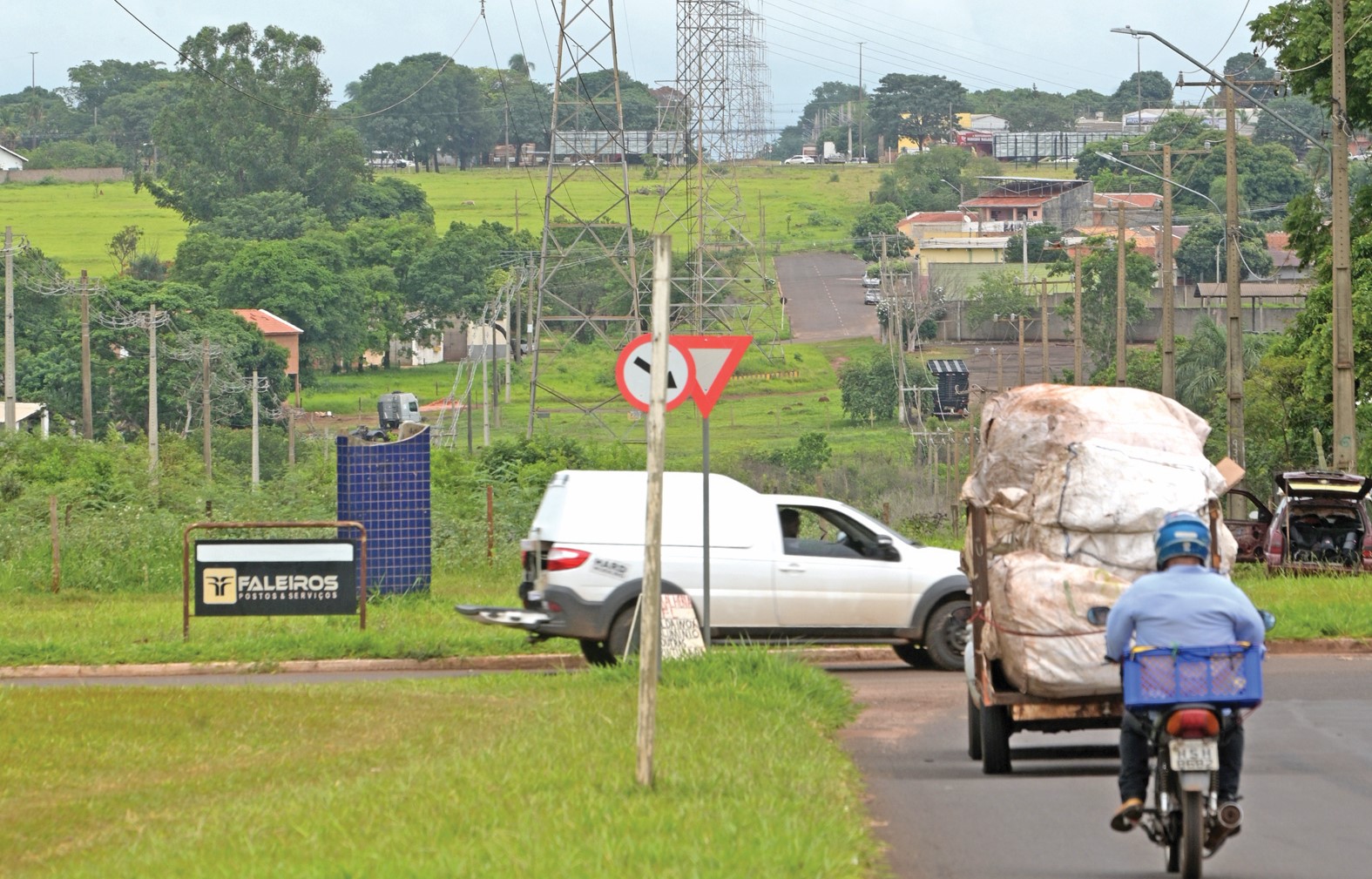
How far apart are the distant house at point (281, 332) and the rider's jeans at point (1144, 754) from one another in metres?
84.2

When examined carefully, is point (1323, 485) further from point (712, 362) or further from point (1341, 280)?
point (712, 362)

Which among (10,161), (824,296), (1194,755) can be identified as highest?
(10,161)

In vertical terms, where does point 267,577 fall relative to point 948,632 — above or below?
above

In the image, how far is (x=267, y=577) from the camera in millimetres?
18656

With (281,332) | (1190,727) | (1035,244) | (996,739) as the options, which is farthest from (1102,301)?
(1190,727)

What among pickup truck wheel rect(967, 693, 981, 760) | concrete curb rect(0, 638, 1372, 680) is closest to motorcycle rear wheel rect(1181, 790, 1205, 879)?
pickup truck wheel rect(967, 693, 981, 760)

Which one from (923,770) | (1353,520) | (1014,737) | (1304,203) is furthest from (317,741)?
(1304,203)

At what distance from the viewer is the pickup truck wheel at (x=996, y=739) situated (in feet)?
34.7

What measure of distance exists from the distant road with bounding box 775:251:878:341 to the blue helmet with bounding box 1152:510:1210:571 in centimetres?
9939

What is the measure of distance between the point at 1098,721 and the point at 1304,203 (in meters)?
32.0

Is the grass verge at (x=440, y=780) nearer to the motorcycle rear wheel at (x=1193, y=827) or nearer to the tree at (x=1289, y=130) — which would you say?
the motorcycle rear wheel at (x=1193, y=827)

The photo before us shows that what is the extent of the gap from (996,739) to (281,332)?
83793 mm

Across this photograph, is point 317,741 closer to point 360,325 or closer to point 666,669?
point 666,669

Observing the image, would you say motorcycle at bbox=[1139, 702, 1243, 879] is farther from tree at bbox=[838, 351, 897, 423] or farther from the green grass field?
the green grass field
